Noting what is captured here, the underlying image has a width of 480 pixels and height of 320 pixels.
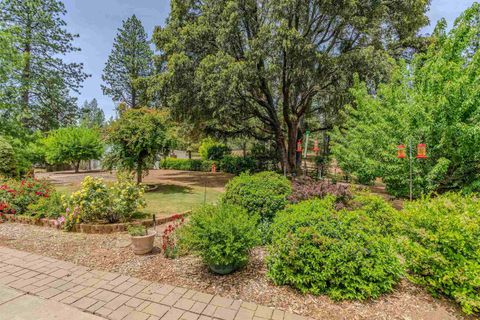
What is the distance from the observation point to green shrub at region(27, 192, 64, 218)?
4918 mm

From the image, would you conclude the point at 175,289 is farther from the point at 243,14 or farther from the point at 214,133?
the point at 214,133

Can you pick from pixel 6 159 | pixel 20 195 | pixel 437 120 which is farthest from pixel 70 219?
pixel 437 120

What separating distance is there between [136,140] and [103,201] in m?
3.68

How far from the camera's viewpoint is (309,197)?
4.15 metres

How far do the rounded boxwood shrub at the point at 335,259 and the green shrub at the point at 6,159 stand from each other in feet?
34.0

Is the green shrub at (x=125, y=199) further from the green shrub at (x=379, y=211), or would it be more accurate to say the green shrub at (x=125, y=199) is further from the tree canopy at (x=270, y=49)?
the tree canopy at (x=270, y=49)

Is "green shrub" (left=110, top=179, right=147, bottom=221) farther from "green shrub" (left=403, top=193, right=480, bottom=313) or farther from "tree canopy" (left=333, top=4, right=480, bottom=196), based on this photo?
"tree canopy" (left=333, top=4, right=480, bottom=196)

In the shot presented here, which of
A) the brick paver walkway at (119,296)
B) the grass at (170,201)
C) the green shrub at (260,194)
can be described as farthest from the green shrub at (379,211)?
the grass at (170,201)

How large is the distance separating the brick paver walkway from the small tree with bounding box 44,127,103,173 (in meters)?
12.3

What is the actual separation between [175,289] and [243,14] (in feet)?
36.0

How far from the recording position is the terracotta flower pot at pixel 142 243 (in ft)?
11.2

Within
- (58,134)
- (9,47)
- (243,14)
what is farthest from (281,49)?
(58,134)

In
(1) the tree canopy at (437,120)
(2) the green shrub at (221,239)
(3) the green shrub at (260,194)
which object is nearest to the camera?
(2) the green shrub at (221,239)

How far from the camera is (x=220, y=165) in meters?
17.0
